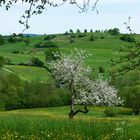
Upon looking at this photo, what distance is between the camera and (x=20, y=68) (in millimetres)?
124062

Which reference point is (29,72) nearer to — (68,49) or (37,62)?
(37,62)

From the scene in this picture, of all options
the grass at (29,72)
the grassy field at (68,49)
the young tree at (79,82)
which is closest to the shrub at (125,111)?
the young tree at (79,82)

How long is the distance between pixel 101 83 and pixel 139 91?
9.22 meters

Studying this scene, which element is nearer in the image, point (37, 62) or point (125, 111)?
point (125, 111)

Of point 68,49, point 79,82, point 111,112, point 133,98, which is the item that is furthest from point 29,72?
point 79,82

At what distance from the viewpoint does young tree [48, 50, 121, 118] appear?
5426cm

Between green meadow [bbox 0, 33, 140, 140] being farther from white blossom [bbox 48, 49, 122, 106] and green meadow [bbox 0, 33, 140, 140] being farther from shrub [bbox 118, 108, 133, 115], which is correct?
white blossom [bbox 48, 49, 122, 106]

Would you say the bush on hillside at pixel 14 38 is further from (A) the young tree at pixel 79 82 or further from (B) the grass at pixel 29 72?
(B) the grass at pixel 29 72

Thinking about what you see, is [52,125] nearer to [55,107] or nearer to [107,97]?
[107,97]

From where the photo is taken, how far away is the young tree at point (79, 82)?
2136 inches

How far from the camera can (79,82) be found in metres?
56.2

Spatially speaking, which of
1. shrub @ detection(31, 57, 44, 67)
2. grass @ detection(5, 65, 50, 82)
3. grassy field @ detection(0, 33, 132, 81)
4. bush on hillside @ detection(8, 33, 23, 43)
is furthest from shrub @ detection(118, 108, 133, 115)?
bush on hillside @ detection(8, 33, 23, 43)

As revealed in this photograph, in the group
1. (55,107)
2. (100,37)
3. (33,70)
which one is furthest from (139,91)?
(100,37)

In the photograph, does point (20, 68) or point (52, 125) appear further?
point (20, 68)
